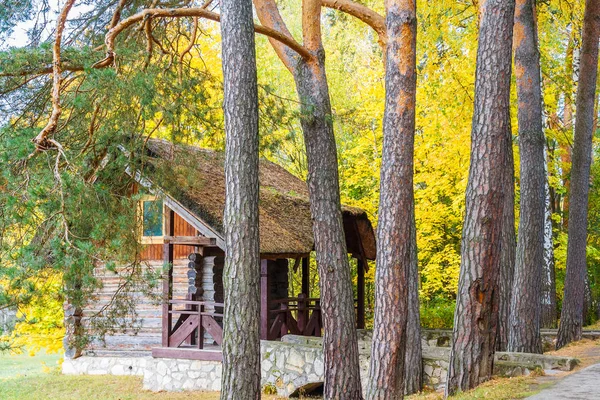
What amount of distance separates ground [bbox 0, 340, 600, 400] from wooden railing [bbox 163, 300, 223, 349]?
3.56 feet

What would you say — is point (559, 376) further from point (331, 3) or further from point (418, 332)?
point (331, 3)

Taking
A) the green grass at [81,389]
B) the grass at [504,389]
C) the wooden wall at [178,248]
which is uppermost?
the wooden wall at [178,248]

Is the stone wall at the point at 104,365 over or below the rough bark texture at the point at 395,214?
below

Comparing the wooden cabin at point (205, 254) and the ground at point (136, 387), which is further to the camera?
the wooden cabin at point (205, 254)

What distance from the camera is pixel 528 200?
478 inches

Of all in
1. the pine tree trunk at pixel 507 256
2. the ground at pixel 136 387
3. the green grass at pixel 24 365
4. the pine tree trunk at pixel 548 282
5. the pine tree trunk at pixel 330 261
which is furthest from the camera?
the green grass at pixel 24 365

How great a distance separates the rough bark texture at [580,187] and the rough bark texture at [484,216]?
17.4 feet

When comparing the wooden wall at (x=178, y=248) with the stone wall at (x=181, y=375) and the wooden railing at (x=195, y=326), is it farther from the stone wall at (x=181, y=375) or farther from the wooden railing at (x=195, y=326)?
the stone wall at (x=181, y=375)

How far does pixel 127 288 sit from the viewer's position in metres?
11.0

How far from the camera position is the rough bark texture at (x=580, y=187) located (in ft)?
43.6

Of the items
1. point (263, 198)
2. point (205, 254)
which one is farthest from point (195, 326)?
point (263, 198)

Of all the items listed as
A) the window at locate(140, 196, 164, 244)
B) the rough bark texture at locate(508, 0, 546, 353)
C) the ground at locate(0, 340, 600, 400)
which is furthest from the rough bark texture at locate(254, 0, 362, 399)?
the rough bark texture at locate(508, 0, 546, 353)

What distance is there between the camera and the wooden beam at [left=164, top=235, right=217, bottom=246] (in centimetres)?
1412

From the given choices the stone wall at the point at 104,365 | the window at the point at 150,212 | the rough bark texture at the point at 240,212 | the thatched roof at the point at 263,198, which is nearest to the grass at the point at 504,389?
the rough bark texture at the point at 240,212
